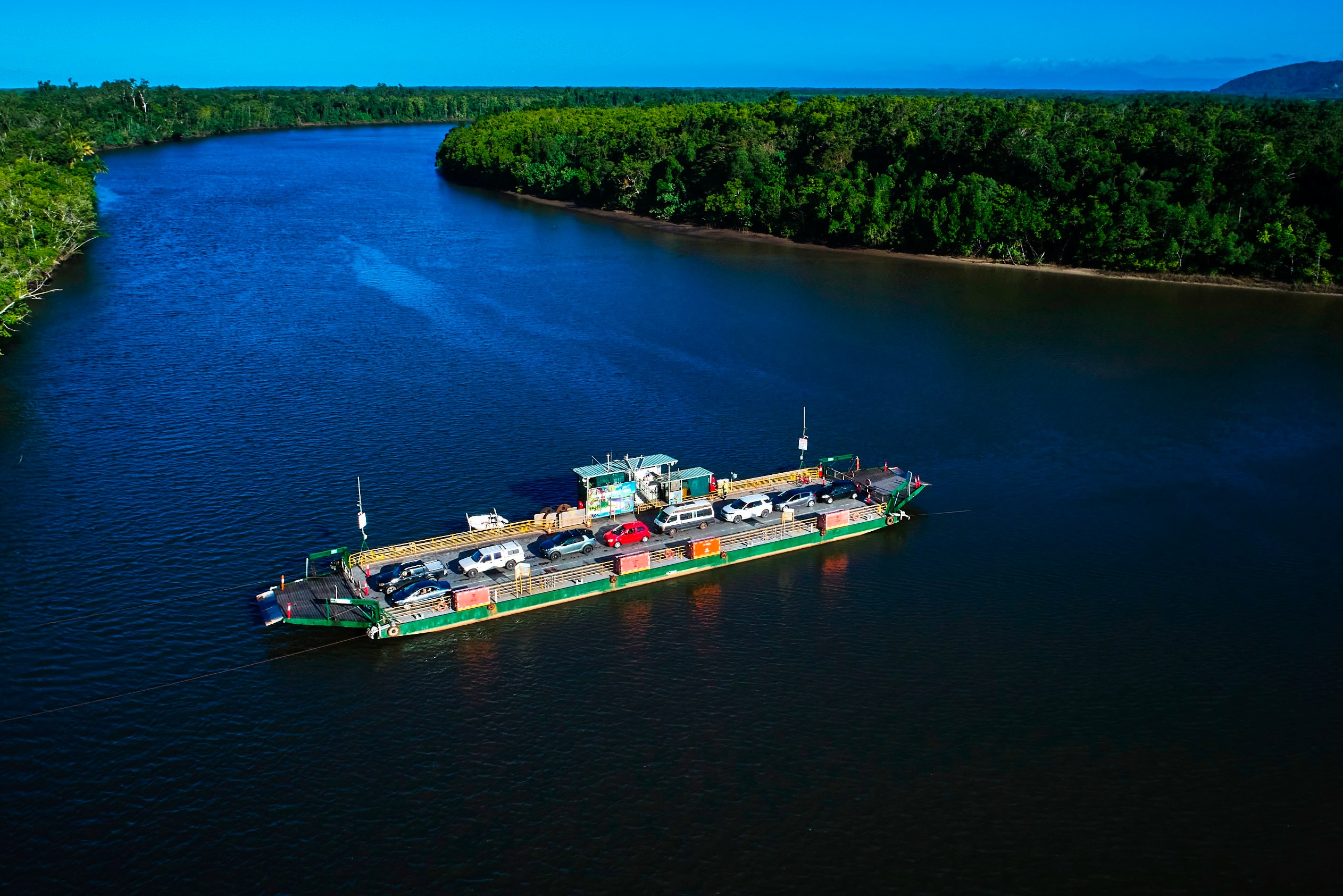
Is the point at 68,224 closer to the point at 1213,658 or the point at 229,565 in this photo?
the point at 229,565

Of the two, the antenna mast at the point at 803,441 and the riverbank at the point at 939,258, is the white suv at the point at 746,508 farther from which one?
the riverbank at the point at 939,258

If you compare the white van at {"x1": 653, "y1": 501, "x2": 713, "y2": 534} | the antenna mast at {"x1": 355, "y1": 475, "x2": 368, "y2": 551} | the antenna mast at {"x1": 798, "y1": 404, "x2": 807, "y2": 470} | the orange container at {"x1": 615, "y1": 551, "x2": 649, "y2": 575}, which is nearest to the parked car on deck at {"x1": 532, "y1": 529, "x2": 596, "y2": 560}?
the orange container at {"x1": 615, "y1": 551, "x2": 649, "y2": 575}

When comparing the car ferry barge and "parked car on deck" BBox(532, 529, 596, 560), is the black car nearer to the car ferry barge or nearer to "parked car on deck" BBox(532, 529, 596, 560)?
the car ferry barge

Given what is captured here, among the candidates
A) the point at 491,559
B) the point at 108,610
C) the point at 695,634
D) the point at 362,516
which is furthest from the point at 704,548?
the point at 108,610

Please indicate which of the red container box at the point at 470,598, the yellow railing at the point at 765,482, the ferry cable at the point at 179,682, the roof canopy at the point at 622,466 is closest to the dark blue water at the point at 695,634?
the ferry cable at the point at 179,682

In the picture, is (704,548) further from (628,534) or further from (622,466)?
(622,466)
